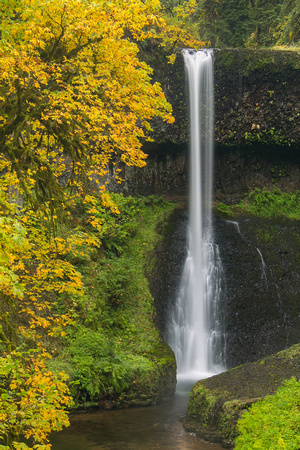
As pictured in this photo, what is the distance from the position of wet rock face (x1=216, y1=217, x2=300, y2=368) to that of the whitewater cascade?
45 cm

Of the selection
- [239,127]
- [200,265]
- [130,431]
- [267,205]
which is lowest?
[130,431]

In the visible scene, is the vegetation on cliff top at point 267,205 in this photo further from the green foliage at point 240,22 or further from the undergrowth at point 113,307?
the green foliage at point 240,22

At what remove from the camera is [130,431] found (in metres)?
9.37

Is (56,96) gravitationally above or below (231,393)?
above

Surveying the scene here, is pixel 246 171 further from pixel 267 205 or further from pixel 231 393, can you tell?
pixel 231 393

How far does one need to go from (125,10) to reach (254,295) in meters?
11.4

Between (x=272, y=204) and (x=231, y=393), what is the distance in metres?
13.2

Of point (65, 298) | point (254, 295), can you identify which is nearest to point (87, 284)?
point (65, 298)

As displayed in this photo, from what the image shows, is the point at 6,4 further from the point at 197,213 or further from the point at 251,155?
the point at 251,155

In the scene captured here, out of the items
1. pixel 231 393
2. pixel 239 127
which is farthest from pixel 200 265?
pixel 231 393

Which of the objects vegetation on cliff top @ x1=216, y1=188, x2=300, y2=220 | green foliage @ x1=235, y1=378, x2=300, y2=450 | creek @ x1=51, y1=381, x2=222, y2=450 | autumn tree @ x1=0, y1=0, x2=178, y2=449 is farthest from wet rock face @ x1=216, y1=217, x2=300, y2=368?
autumn tree @ x1=0, y1=0, x2=178, y2=449

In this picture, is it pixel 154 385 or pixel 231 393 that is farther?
pixel 154 385

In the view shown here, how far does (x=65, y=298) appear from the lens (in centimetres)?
1368

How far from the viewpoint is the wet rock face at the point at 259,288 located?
15320 millimetres
